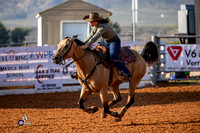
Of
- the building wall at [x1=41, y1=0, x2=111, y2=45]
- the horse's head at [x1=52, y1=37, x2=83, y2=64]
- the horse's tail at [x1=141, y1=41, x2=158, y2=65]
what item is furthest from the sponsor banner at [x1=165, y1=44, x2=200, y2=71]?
the horse's head at [x1=52, y1=37, x2=83, y2=64]

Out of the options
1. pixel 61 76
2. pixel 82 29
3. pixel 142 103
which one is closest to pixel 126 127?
pixel 142 103

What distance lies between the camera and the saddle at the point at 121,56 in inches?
293

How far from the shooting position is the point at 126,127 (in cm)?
727

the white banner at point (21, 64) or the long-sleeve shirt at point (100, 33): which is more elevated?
the long-sleeve shirt at point (100, 33)

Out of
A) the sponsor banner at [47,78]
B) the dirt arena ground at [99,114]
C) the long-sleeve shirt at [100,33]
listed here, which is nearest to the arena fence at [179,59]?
the dirt arena ground at [99,114]

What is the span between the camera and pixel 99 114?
906cm

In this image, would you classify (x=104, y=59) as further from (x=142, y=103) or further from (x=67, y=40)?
(x=142, y=103)

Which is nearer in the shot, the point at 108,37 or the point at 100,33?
the point at 100,33

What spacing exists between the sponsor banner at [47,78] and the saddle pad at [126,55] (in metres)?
6.70

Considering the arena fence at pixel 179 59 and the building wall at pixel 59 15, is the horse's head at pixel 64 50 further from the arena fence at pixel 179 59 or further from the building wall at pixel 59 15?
the building wall at pixel 59 15

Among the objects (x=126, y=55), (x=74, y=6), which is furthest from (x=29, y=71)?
(x=74, y=6)

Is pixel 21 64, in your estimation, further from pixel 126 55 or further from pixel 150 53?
pixel 126 55

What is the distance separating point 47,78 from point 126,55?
7.00 metres

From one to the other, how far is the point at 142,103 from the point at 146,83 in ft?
14.1
